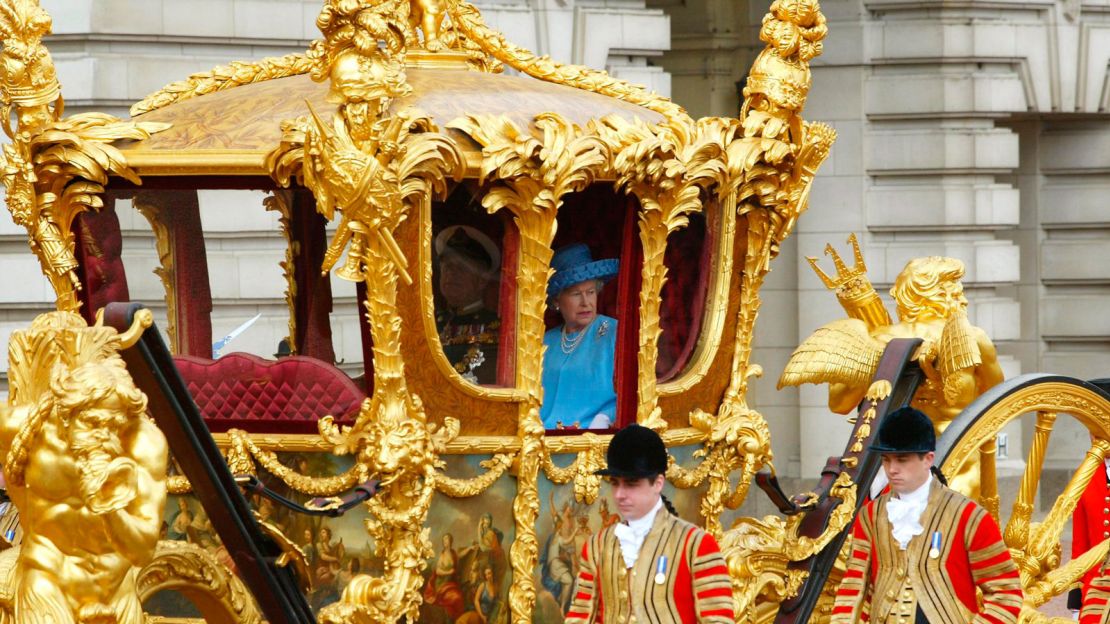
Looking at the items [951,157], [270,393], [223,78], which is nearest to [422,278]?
[270,393]

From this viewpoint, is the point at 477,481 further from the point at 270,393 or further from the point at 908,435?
the point at 908,435

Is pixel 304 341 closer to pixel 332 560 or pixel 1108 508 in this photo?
pixel 332 560

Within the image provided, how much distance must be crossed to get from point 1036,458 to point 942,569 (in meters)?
1.96

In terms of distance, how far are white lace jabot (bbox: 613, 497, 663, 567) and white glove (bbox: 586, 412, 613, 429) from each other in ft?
3.82

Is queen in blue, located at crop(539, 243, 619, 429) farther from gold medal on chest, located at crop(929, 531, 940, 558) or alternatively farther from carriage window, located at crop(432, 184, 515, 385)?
gold medal on chest, located at crop(929, 531, 940, 558)

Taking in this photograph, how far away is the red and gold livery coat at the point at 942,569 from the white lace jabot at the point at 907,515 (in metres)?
0.02

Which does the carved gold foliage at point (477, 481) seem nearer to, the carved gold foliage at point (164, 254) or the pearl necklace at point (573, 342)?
the pearl necklace at point (573, 342)

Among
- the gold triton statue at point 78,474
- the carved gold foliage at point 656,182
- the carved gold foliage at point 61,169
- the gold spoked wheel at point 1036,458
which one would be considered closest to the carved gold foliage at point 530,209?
the carved gold foliage at point 656,182

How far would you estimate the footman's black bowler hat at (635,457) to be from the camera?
791 centimetres

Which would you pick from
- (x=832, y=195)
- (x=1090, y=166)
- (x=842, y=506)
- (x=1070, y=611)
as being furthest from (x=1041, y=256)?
(x=842, y=506)

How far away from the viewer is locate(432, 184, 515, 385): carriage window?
8719mm

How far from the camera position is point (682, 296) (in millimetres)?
9578

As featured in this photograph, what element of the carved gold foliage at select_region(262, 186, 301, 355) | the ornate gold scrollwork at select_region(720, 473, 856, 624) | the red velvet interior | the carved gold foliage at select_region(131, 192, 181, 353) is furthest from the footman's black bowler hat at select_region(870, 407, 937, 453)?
the carved gold foliage at select_region(131, 192, 181, 353)

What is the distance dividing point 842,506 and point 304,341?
6.88ft
